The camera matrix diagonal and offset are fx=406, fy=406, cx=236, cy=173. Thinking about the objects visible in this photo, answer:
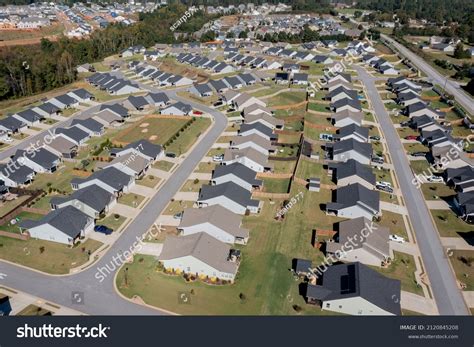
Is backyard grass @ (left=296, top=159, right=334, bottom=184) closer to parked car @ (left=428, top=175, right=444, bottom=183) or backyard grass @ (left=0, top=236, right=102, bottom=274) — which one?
parked car @ (left=428, top=175, right=444, bottom=183)

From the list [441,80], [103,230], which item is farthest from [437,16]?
[103,230]

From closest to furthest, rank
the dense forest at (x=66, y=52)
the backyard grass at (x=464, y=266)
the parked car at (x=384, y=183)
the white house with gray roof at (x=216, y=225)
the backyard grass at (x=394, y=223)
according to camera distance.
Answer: the backyard grass at (x=464, y=266) → the white house with gray roof at (x=216, y=225) → the backyard grass at (x=394, y=223) → the parked car at (x=384, y=183) → the dense forest at (x=66, y=52)

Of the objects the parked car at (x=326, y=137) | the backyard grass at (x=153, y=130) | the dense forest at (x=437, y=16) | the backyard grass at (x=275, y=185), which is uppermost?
the dense forest at (x=437, y=16)

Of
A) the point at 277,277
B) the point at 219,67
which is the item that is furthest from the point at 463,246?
the point at 219,67

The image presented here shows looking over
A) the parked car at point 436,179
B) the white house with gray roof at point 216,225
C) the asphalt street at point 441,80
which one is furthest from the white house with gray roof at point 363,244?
the asphalt street at point 441,80

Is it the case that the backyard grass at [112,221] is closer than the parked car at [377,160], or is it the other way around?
the backyard grass at [112,221]

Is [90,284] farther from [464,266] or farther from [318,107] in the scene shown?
[318,107]

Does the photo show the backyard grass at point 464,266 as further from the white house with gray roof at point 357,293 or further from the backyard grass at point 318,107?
the backyard grass at point 318,107
